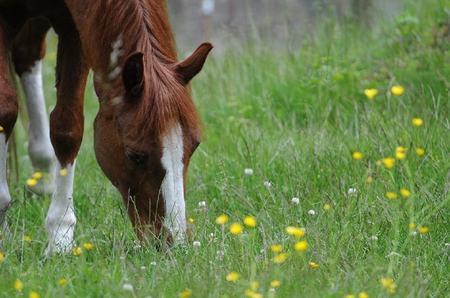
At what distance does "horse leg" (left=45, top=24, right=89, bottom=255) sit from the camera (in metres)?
4.37

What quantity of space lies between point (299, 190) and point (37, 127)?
1955 mm

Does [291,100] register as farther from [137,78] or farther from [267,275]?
[267,275]

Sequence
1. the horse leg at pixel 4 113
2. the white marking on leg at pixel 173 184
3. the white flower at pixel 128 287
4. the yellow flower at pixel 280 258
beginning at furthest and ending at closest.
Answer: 1. the horse leg at pixel 4 113
2. the white marking on leg at pixel 173 184
3. the yellow flower at pixel 280 258
4. the white flower at pixel 128 287

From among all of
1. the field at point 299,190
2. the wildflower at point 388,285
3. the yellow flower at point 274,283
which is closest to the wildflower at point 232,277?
the field at point 299,190

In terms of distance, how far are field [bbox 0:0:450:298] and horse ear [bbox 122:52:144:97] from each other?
0.62 metres

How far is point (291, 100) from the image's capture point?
593 centimetres

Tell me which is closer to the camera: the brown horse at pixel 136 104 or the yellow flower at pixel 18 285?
the yellow flower at pixel 18 285

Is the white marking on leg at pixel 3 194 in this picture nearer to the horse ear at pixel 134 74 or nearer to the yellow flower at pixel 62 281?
the horse ear at pixel 134 74

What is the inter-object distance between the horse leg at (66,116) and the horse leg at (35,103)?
582 mm

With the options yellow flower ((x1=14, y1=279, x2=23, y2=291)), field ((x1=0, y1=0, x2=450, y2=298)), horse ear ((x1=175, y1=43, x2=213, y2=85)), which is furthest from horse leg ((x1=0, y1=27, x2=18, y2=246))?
yellow flower ((x1=14, y1=279, x2=23, y2=291))

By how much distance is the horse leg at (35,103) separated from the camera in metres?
5.06

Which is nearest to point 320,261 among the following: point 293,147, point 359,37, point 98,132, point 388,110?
point 98,132

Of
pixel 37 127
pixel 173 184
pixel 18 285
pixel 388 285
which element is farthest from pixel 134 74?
pixel 37 127

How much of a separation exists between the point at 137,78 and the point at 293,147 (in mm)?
1686
